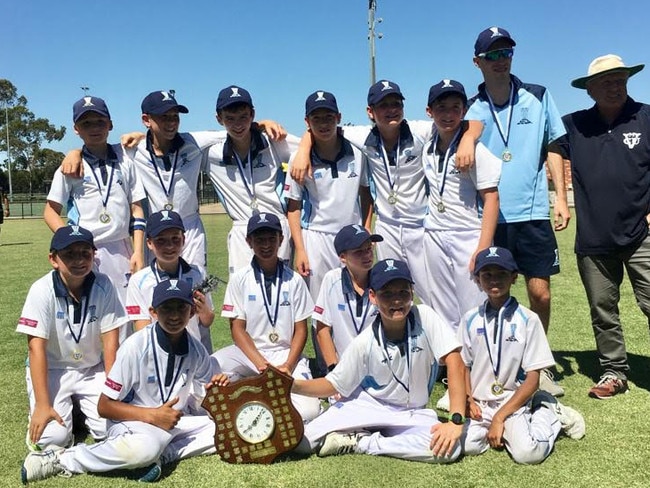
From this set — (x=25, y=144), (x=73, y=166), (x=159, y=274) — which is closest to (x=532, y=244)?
(x=159, y=274)

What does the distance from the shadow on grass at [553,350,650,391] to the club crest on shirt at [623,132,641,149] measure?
2.09m

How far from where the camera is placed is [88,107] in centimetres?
498

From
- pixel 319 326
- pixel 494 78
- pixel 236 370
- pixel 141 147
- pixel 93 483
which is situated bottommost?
pixel 93 483

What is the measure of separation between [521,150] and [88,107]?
3.75 m

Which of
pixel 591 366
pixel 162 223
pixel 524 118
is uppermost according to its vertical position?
pixel 524 118

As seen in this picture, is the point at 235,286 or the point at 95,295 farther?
the point at 235,286

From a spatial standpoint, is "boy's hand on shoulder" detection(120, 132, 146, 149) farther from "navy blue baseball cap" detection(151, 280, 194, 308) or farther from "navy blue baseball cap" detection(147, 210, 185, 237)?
"navy blue baseball cap" detection(151, 280, 194, 308)

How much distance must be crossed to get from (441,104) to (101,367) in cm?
346

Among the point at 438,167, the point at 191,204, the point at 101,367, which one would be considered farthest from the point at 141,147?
the point at 438,167

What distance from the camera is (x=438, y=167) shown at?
4891 mm

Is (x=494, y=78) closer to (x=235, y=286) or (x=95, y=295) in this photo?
(x=235, y=286)

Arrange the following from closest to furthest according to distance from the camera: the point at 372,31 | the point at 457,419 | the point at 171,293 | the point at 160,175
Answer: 1. the point at 457,419
2. the point at 171,293
3. the point at 160,175
4. the point at 372,31

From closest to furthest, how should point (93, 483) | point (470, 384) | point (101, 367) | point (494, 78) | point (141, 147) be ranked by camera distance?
point (93, 483) < point (470, 384) < point (101, 367) < point (494, 78) < point (141, 147)

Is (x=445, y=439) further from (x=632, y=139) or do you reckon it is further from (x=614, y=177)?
(x=632, y=139)
